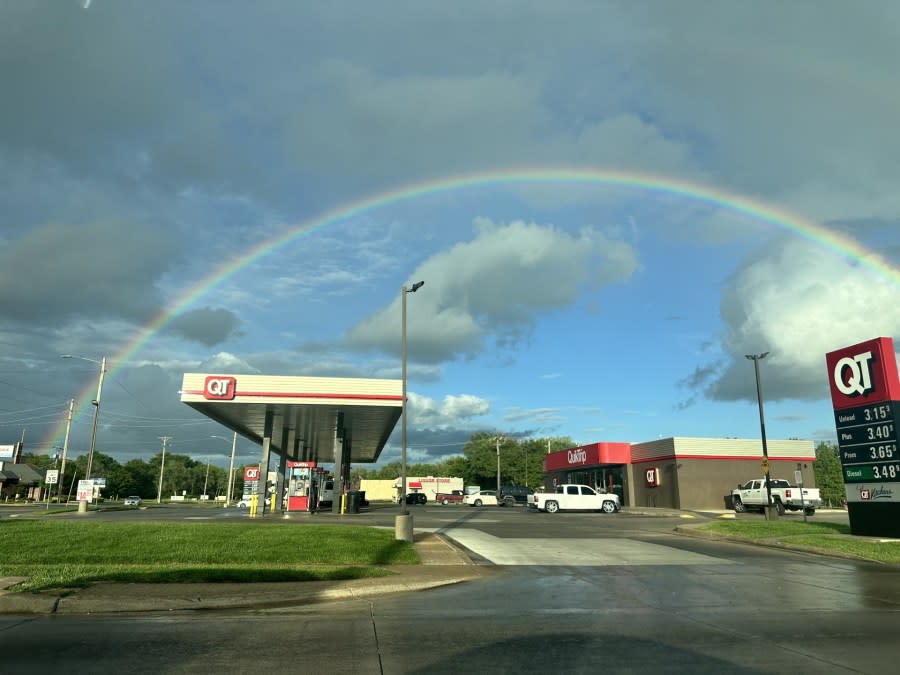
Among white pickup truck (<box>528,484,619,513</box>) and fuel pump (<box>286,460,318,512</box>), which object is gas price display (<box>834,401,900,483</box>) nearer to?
white pickup truck (<box>528,484,619,513</box>)

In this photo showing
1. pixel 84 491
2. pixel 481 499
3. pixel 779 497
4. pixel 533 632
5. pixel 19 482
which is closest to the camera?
pixel 533 632

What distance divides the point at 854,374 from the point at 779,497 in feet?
64.5

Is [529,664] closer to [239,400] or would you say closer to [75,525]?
[75,525]

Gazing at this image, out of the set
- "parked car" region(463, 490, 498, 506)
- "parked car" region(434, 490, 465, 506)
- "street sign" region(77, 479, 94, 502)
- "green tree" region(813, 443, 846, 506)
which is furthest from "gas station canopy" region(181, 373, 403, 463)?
"green tree" region(813, 443, 846, 506)

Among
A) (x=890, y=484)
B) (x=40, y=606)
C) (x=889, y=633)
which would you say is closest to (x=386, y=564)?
(x=40, y=606)

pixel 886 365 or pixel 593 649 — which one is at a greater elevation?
pixel 886 365

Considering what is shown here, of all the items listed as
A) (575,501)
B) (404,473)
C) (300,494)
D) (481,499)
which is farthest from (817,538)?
(481,499)

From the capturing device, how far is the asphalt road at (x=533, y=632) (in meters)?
6.43

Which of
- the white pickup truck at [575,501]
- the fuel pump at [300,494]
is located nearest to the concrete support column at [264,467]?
the fuel pump at [300,494]

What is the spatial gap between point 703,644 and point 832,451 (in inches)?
6567

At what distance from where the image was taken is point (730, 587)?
1170cm

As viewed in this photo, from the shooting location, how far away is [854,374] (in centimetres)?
2111

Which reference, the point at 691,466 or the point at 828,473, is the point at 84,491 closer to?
the point at 691,466

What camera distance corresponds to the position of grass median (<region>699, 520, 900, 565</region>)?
16469 mm
